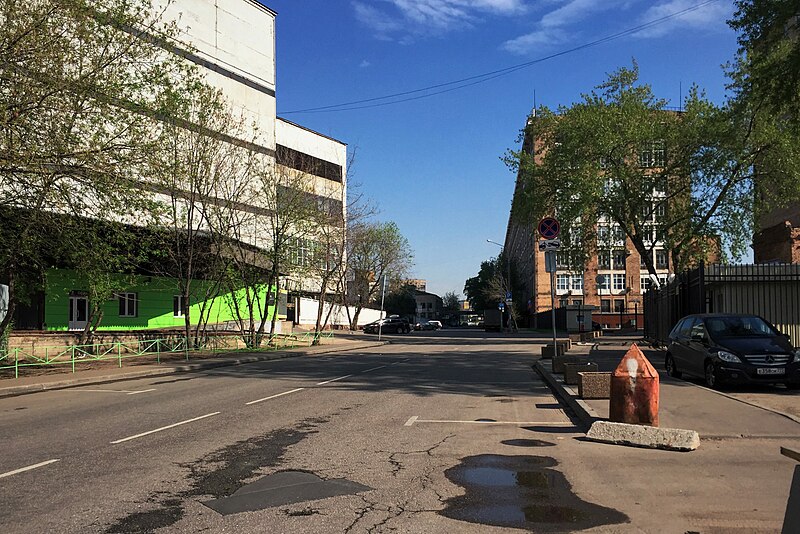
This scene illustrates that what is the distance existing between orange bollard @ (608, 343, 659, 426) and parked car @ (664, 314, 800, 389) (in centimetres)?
499

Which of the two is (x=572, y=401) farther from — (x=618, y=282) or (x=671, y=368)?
(x=618, y=282)

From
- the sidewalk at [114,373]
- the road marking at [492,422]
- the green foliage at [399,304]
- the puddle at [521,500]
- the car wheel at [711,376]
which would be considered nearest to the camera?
the puddle at [521,500]

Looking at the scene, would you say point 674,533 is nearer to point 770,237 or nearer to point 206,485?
point 206,485

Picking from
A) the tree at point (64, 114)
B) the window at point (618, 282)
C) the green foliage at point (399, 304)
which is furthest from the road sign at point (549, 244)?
the green foliage at point (399, 304)

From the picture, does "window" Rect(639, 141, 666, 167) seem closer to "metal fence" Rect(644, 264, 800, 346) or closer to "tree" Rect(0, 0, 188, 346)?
"metal fence" Rect(644, 264, 800, 346)

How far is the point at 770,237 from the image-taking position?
105 feet

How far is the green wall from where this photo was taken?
106 ft

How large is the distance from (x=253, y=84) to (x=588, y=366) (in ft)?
128

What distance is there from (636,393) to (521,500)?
3528mm

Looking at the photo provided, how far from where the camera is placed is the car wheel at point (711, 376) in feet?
42.0

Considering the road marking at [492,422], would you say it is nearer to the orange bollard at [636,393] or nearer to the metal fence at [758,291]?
the orange bollard at [636,393]

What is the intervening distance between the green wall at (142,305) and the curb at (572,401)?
64.2 ft

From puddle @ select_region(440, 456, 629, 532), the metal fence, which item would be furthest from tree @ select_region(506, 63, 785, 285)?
puddle @ select_region(440, 456, 629, 532)

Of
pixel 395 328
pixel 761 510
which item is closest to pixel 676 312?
pixel 761 510
